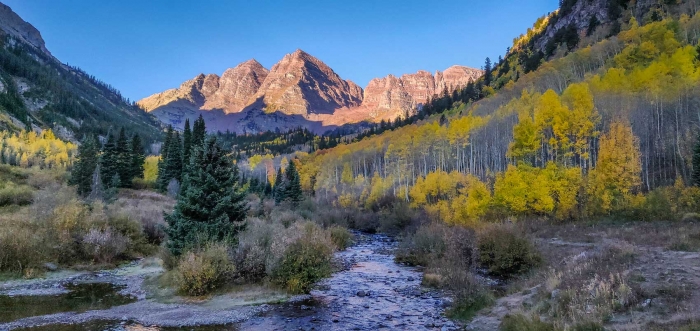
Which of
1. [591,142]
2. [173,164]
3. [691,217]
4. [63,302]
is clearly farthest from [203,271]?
[591,142]

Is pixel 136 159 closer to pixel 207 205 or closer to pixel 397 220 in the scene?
pixel 397 220

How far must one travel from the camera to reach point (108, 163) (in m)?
52.1

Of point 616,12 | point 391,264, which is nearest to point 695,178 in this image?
point 391,264

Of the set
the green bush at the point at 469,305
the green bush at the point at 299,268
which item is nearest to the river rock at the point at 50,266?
the green bush at the point at 299,268

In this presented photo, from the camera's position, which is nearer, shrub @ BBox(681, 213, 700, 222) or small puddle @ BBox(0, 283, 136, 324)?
small puddle @ BBox(0, 283, 136, 324)

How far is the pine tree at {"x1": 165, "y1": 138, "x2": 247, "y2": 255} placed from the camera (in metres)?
19.3

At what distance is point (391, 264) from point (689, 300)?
18391 mm

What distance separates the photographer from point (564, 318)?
10.4 metres

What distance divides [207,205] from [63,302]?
7.04 m

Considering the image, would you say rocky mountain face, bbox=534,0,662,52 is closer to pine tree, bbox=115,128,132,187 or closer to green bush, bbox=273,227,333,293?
green bush, bbox=273,227,333,293

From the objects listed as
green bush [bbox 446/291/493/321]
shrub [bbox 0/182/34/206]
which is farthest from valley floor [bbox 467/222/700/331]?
shrub [bbox 0/182/34/206]

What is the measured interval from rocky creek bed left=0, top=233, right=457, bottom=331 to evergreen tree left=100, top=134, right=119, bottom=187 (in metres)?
35.8

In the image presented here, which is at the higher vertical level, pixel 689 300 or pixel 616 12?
pixel 616 12

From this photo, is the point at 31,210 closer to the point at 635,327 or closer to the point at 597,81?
the point at 635,327
